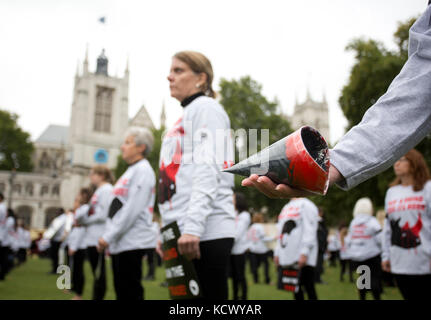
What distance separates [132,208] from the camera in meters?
3.63

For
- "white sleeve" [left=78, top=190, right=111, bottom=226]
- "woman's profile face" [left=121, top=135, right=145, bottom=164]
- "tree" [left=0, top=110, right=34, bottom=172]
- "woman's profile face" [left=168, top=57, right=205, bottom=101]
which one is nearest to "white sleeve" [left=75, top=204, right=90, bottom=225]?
"white sleeve" [left=78, top=190, right=111, bottom=226]

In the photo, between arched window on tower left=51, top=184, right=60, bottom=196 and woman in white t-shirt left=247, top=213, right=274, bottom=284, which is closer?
woman in white t-shirt left=247, top=213, right=274, bottom=284

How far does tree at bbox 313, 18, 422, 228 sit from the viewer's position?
54.1 feet

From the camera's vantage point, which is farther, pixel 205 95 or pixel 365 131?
pixel 205 95

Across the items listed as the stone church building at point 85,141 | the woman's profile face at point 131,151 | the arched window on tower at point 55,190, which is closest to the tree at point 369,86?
the woman's profile face at point 131,151

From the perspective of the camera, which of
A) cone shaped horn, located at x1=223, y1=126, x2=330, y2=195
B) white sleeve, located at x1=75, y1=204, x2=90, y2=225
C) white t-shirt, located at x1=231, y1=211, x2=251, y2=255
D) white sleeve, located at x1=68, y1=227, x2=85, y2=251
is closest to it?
cone shaped horn, located at x1=223, y1=126, x2=330, y2=195

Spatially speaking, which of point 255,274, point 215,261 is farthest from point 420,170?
point 255,274

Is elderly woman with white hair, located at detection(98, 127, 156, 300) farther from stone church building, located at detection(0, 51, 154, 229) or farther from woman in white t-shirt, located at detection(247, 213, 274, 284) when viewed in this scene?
stone church building, located at detection(0, 51, 154, 229)

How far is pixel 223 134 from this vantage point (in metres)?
2.78

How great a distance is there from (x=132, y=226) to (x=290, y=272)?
8.05 ft

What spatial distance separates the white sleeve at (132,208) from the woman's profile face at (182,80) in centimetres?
111

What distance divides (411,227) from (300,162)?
3205 mm

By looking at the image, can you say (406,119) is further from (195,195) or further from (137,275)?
(137,275)

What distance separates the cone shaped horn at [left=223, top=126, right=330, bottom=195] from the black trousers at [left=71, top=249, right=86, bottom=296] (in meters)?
5.71
